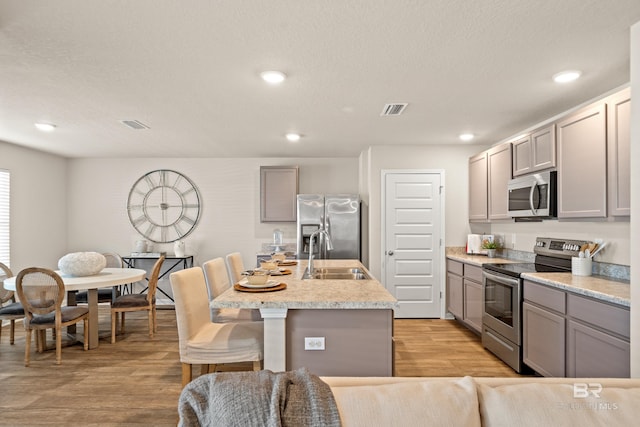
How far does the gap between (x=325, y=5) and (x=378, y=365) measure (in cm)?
191

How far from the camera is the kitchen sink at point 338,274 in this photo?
294 centimetres

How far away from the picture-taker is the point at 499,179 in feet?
13.3

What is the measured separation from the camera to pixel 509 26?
1.92 meters

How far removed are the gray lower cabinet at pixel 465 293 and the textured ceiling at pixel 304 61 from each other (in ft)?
5.48

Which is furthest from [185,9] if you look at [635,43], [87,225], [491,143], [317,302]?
[87,225]

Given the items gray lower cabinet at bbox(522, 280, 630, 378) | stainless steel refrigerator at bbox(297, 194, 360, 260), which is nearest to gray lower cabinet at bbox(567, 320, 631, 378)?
gray lower cabinet at bbox(522, 280, 630, 378)

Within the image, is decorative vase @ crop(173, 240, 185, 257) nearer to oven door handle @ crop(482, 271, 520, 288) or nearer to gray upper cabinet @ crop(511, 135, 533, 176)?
oven door handle @ crop(482, 271, 520, 288)

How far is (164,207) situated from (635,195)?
19.2 ft

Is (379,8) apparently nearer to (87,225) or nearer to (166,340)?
(166,340)

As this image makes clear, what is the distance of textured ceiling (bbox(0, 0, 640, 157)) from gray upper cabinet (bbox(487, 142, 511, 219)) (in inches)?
12.5

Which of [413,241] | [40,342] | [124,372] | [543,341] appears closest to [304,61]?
[543,341]

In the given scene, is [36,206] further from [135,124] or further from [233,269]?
[233,269]

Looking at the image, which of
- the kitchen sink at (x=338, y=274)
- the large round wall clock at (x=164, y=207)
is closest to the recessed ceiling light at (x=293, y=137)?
the kitchen sink at (x=338, y=274)

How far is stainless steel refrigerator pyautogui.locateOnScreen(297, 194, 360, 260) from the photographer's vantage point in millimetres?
5137
